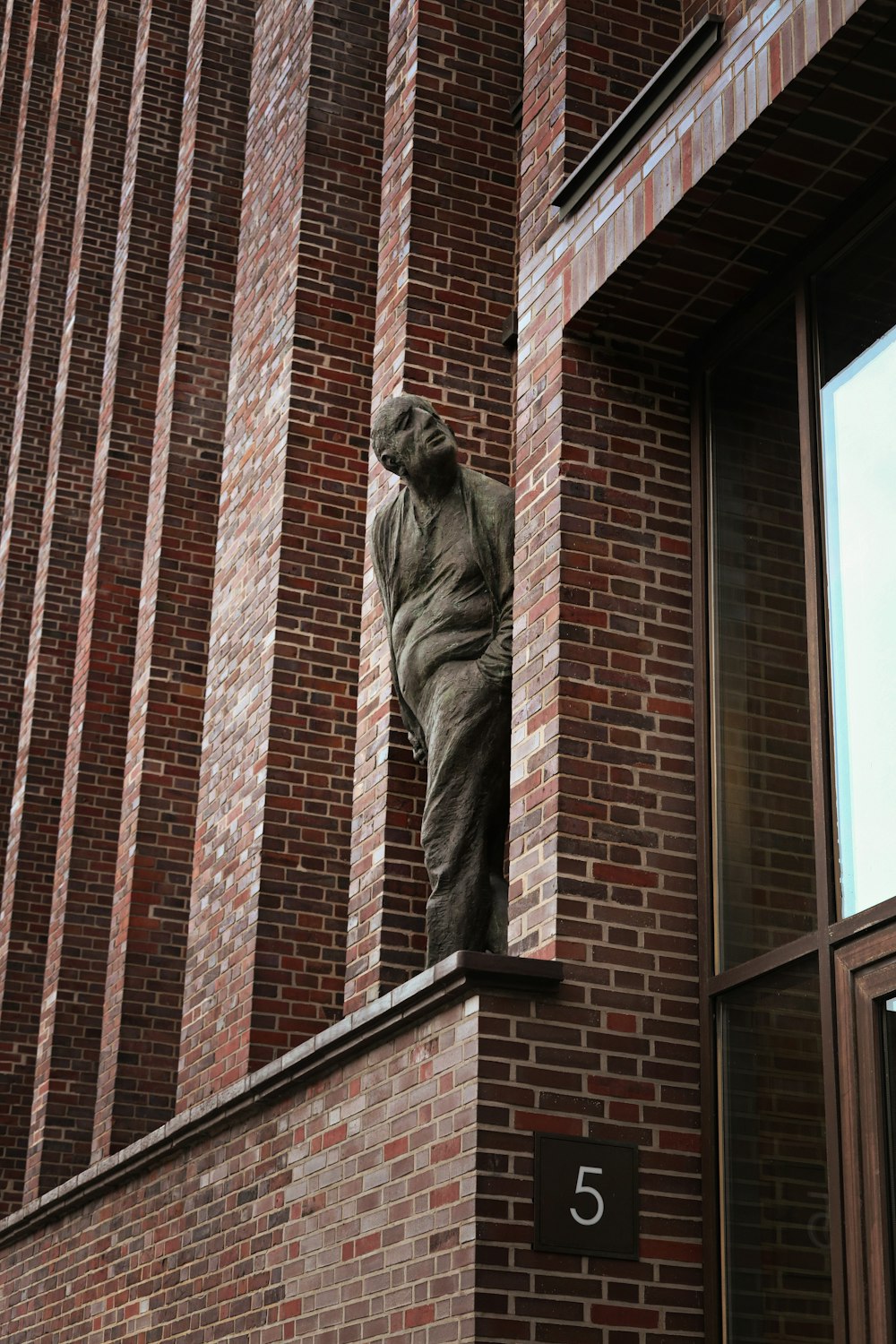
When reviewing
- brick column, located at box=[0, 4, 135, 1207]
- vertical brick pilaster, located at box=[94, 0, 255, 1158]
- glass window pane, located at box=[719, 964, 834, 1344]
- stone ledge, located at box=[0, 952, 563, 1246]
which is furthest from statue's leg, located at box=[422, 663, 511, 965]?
brick column, located at box=[0, 4, 135, 1207]

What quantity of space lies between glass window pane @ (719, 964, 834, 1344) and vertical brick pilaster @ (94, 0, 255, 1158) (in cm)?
648

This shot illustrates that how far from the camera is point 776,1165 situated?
6.60 meters

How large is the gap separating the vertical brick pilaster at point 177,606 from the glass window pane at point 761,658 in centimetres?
631

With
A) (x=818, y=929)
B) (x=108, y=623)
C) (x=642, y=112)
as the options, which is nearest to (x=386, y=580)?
(x=642, y=112)

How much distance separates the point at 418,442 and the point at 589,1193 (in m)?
3.47

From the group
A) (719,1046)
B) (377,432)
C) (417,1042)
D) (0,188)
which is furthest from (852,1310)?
(0,188)

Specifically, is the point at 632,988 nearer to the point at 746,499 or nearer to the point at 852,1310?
the point at 852,1310

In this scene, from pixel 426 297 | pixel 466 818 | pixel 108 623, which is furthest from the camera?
pixel 108 623

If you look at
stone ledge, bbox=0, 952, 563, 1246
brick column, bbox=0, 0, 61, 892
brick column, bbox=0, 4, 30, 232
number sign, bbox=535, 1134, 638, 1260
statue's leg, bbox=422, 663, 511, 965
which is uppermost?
brick column, bbox=0, 4, 30, 232

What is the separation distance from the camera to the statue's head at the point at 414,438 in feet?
28.6

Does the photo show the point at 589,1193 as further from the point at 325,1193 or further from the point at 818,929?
the point at 325,1193

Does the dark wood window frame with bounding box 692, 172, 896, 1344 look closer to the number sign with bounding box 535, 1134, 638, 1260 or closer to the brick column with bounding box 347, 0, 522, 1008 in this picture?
the number sign with bounding box 535, 1134, 638, 1260

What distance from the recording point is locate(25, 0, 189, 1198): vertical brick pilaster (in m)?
14.0

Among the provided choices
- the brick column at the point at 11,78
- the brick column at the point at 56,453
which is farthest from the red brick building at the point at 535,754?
the brick column at the point at 11,78
